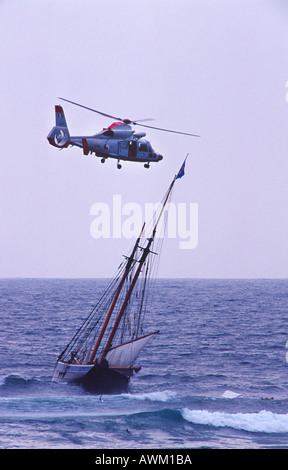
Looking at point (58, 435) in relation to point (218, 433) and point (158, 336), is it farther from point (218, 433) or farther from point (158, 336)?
point (158, 336)

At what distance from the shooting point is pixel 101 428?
36.8 metres

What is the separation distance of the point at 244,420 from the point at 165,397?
698 cm

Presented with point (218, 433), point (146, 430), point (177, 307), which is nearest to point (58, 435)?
point (146, 430)

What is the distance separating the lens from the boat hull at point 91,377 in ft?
142

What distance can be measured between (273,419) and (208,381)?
11505mm

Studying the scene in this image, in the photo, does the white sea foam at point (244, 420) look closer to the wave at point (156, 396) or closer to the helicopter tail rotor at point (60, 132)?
the wave at point (156, 396)

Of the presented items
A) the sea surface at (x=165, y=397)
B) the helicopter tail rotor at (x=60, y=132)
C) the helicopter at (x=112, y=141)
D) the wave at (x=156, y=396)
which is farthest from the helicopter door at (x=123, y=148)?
the wave at (x=156, y=396)

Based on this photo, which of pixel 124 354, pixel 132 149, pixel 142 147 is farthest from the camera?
pixel 124 354

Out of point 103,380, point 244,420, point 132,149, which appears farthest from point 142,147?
point 244,420

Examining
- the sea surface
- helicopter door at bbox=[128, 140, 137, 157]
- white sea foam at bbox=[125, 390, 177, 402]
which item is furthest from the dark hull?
helicopter door at bbox=[128, 140, 137, 157]

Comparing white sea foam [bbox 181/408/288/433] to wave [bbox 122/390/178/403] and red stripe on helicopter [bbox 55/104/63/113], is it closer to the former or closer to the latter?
wave [bbox 122/390/178/403]

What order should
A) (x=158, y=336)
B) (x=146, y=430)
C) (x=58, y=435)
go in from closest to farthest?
(x=58, y=435)
(x=146, y=430)
(x=158, y=336)

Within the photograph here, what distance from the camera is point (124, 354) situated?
4503cm

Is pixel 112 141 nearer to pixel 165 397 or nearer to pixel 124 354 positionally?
pixel 124 354
